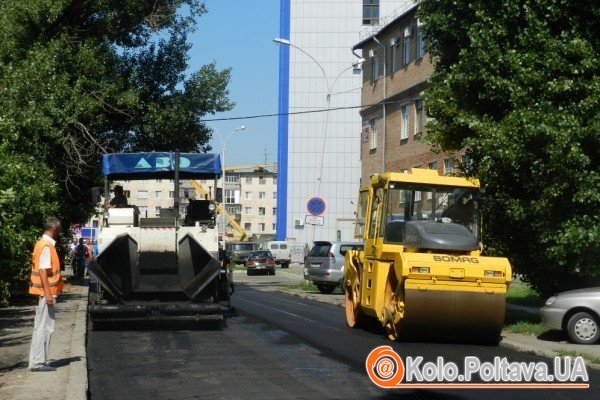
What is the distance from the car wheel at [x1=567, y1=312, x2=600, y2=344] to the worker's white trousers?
8542 mm

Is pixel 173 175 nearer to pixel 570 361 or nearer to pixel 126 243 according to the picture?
pixel 126 243

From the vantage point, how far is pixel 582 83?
1764 centimetres

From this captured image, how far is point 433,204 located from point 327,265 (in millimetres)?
15471

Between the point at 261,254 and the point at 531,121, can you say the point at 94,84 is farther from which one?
the point at 261,254

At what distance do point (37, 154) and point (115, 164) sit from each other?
758 centimetres

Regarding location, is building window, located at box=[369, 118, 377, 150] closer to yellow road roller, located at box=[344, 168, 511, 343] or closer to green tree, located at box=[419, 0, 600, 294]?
green tree, located at box=[419, 0, 600, 294]

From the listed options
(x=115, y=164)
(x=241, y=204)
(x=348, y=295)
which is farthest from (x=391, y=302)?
(x=241, y=204)

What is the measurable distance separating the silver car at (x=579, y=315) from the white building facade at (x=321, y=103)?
66918mm

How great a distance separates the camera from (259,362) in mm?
13492

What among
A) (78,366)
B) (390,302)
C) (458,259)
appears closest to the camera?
(78,366)


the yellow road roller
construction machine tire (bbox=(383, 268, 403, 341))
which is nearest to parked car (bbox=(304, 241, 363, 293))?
the yellow road roller

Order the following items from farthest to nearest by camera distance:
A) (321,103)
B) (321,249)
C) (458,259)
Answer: (321,103) → (321,249) → (458,259)

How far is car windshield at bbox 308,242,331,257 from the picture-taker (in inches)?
1359

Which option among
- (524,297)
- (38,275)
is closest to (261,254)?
(524,297)
